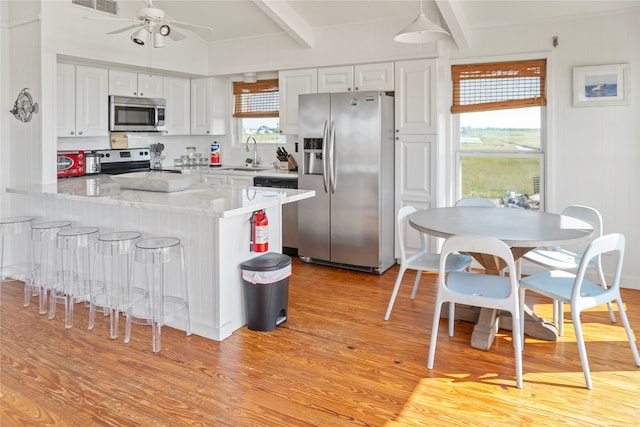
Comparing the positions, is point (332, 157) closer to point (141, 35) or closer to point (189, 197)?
point (189, 197)

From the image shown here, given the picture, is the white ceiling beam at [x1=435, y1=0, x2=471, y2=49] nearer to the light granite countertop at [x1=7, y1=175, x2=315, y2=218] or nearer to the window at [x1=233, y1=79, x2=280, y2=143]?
the light granite countertop at [x1=7, y1=175, x2=315, y2=218]

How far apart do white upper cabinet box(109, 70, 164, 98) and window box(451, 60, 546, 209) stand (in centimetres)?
344

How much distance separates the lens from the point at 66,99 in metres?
4.91

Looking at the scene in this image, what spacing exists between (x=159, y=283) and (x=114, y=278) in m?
0.54

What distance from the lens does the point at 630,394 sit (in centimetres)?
239

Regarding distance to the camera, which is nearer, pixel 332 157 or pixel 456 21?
pixel 456 21

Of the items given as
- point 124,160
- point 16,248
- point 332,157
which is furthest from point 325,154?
point 16,248

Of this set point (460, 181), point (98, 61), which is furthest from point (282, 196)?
point (98, 61)

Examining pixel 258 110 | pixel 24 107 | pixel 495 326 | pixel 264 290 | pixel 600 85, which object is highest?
pixel 258 110

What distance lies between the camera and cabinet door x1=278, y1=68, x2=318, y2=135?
5.27 m

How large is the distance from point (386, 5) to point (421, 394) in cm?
352

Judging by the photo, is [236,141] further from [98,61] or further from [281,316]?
[281,316]

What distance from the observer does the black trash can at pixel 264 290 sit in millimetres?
3156

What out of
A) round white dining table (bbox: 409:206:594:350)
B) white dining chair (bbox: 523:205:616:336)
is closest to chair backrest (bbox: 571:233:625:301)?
round white dining table (bbox: 409:206:594:350)
